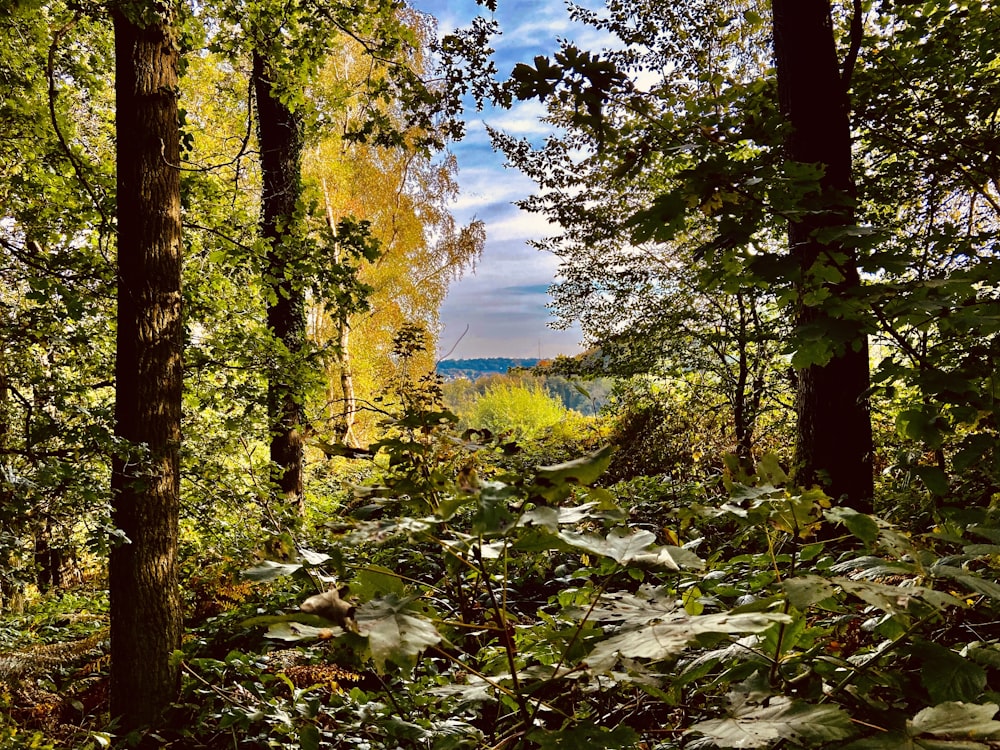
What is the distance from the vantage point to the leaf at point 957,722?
66 centimetres

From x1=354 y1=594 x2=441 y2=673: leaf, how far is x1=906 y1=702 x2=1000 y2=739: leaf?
1.90 feet

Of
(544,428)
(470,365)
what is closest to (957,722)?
(544,428)

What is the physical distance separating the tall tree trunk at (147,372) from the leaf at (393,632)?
97.8 inches

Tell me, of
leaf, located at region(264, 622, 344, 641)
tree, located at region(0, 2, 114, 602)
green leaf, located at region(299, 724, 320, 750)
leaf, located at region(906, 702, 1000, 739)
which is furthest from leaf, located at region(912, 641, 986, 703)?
tree, located at region(0, 2, 114, 602)

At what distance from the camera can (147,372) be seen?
2.94 metres

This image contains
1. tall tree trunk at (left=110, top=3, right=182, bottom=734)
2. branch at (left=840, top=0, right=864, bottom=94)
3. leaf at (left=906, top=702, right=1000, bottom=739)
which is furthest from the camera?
tall tree trunk at (left=110, top=3, right=182, bottom=734)

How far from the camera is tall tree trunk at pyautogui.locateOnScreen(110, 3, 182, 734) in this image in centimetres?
287

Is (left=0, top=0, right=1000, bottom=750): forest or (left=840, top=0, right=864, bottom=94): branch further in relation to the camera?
(left=840, top=0, right=864, bottom=94): branch

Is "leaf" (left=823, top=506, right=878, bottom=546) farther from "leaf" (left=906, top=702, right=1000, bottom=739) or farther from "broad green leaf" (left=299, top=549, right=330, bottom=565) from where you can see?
"broad green leaf" (left=299, top=549, right=330, bottom=565)

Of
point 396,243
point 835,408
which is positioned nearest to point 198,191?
point 835,408

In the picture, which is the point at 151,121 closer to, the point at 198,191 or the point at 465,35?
the point at 198,191

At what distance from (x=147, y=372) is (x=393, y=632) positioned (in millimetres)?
2750

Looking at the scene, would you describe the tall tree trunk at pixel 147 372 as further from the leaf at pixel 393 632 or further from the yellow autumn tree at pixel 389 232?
the yellow autumn tree at pixel 389 232

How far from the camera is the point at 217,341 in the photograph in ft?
13.1
